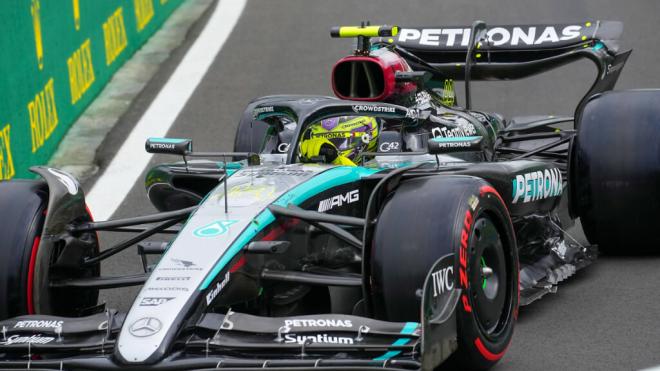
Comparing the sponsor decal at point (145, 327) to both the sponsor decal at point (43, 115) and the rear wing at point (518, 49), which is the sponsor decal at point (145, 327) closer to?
the rear wing at point (518, 49)

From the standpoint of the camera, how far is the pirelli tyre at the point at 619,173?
8258 millimetres

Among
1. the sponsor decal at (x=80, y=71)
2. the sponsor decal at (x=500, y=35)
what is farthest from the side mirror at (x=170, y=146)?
the sponsor decal at (x=80, y=71)

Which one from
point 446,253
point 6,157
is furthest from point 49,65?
point 446,253

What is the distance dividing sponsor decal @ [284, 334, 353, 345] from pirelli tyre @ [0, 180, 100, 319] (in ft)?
5.30

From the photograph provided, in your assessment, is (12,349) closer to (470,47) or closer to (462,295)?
(462,295)

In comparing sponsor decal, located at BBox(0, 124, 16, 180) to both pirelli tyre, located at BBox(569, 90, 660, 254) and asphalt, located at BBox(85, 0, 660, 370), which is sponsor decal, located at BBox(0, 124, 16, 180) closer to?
asphalt, located at BBox(85, 0, 660, 370)

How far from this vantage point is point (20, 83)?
34.7ft

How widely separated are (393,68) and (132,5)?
23.7 ft

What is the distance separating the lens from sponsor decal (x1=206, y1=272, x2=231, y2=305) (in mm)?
5898

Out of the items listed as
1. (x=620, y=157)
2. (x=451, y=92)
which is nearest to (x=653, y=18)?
(x=451, y=92)

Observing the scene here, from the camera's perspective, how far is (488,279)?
6547 mm

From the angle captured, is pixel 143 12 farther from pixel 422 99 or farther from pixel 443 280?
pixel 443 280

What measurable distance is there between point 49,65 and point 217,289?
19.8ft

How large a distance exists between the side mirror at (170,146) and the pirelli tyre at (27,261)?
0.75m
